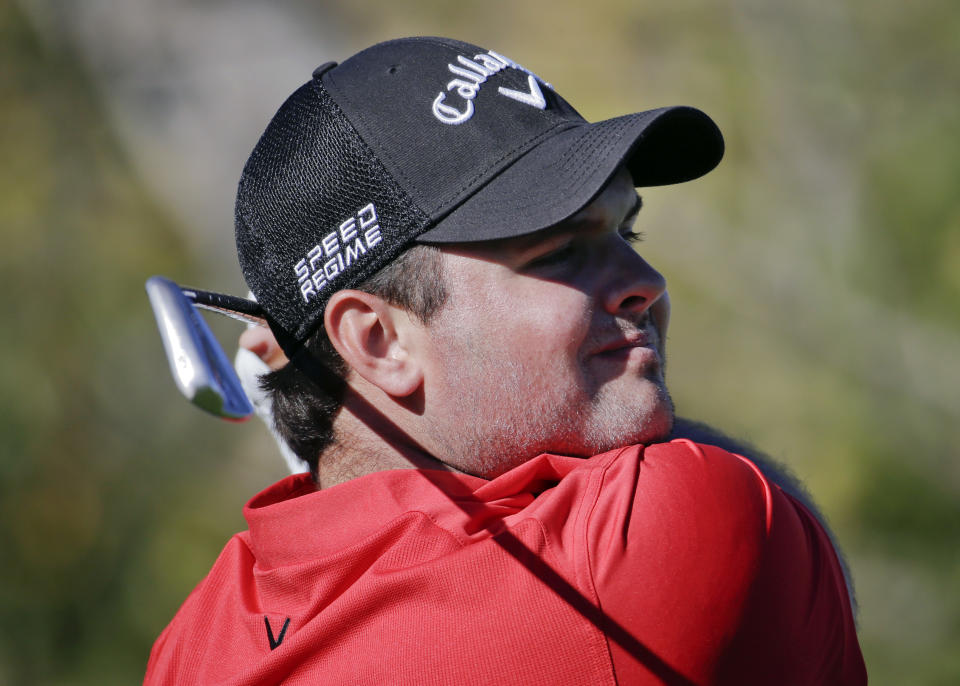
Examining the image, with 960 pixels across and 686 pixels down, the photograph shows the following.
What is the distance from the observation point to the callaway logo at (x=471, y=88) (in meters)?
1.13

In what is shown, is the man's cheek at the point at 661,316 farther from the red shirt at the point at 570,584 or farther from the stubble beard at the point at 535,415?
the red shirt at the point at 570,584

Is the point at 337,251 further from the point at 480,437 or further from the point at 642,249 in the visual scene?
the point at 642,249

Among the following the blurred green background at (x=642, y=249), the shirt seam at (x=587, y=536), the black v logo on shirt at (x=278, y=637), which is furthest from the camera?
the blurred green background at (x=642, y=249)

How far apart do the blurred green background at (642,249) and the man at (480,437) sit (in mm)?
2101

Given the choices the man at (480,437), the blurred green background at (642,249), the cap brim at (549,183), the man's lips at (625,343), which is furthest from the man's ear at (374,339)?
the blurred green background at (642,249)

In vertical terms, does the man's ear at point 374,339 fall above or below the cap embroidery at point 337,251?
below

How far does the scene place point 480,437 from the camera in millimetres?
1104

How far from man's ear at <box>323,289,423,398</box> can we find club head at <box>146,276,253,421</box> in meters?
0.16

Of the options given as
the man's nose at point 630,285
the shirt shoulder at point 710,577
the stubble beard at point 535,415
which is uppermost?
the man's nose at point 630,285

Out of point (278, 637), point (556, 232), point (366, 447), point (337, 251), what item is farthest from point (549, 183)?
point (278, 637)

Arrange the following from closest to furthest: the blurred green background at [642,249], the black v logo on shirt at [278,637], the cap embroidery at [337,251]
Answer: the black v logo on shirt at [278,637], the cap embroidery at [337,251], the blurred green background at [642,249]

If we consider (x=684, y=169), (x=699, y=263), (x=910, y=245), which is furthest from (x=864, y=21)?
(x=684, y=169)

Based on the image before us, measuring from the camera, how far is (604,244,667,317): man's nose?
108 cm

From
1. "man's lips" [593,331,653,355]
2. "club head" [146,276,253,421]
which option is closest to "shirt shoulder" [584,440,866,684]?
"man's lips" [593,331,653,355]
